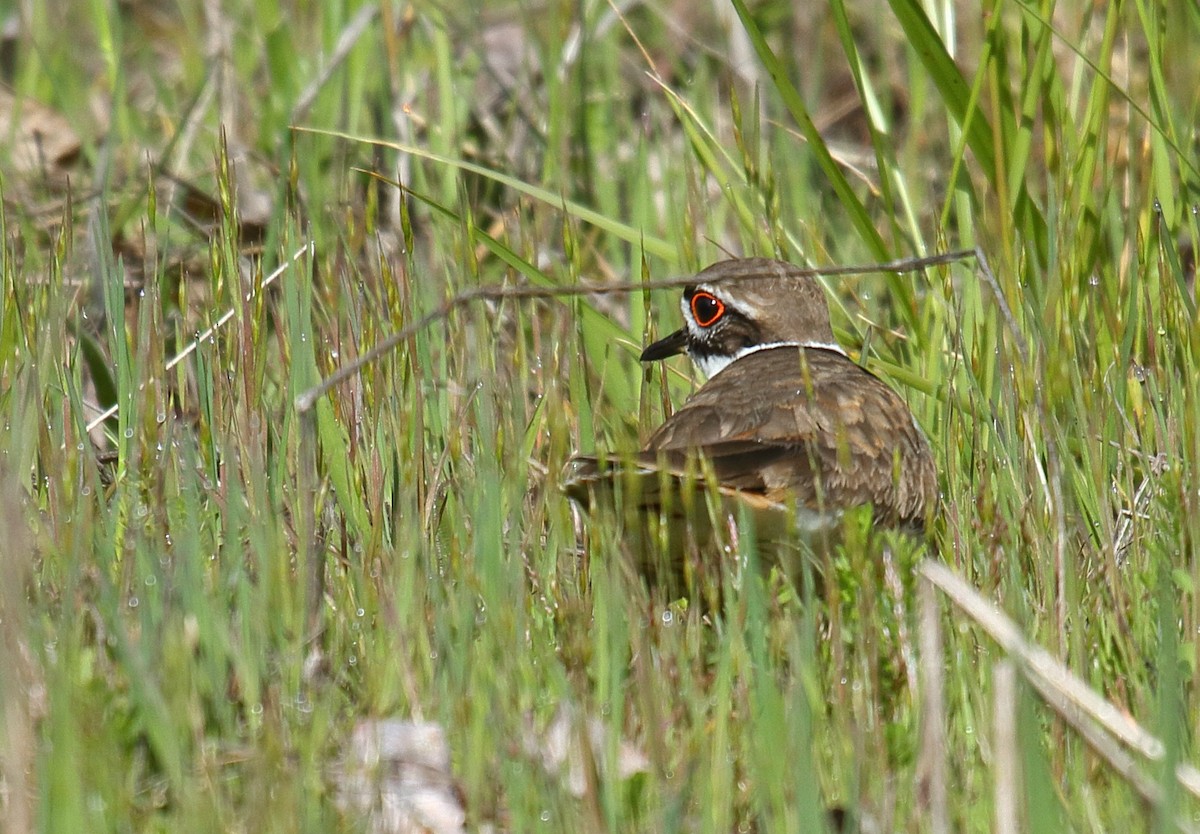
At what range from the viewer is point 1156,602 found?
3.28 meters

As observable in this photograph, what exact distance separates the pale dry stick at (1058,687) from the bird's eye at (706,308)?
207cm

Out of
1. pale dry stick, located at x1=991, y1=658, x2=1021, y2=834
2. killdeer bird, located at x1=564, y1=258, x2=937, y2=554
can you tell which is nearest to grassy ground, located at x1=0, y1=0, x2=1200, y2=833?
pale dry stick, located at x1=991, y1=658, x2=1021, y2=834

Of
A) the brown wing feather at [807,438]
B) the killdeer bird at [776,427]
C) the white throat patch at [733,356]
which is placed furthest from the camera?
the white throat patch at [733,356]

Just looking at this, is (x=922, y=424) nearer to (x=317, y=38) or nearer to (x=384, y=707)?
(x=384, y=707)

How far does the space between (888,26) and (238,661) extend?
205 inches

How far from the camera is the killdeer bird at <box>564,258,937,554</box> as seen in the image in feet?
11.7

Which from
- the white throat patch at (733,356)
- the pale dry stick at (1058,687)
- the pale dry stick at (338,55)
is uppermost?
the pale dry stick at (338,55)

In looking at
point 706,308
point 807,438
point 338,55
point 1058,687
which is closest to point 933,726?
point 1058,687

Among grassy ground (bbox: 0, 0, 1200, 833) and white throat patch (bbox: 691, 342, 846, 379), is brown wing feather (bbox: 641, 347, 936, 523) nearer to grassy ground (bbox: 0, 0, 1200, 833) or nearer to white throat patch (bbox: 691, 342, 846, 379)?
grassy ground (bbox: 0, 0, 1200, 833)

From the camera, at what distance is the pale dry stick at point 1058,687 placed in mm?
2588

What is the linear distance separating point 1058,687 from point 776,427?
1.41 m

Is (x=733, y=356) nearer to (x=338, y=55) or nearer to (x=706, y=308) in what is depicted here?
(x=706, y=308)

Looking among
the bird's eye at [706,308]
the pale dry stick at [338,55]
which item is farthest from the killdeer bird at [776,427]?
the pale dry stick at [338,55]

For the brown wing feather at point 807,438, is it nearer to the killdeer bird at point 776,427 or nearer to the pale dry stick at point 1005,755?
the killdeer bird at point 776,427
